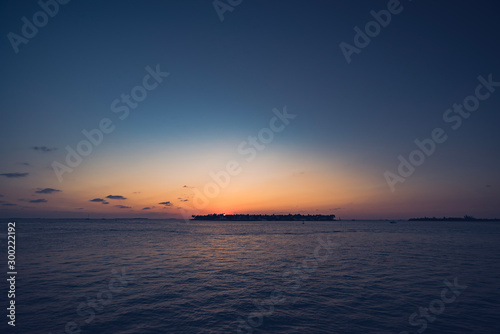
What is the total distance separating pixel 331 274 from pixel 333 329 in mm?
14082

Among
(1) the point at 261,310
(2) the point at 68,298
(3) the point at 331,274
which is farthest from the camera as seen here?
(3) the point at 331,274

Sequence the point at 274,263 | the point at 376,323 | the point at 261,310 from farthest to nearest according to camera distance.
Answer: the point at 274,263 < the point at 261,310 < the point at 376,323

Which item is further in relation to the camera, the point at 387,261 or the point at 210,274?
the point at 387,261

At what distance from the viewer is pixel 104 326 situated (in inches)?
545

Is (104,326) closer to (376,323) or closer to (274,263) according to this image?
(376,323)

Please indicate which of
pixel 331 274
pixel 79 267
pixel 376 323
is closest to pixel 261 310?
pixel 376 323

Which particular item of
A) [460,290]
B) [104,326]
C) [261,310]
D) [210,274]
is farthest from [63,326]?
[460,290]

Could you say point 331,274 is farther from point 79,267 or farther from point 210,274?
point 79,267

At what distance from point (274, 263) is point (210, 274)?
965cm

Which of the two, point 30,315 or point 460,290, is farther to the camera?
point 460,290

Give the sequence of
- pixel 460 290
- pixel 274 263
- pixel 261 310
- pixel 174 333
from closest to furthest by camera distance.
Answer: pixel 174 333, pixel 261 310, pixel 460 290, pixel 274 263

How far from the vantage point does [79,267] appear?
29.2m

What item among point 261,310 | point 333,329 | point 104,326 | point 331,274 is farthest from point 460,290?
point 104,326

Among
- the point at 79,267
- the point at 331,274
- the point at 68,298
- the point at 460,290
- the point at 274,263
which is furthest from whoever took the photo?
the point at 274,263
